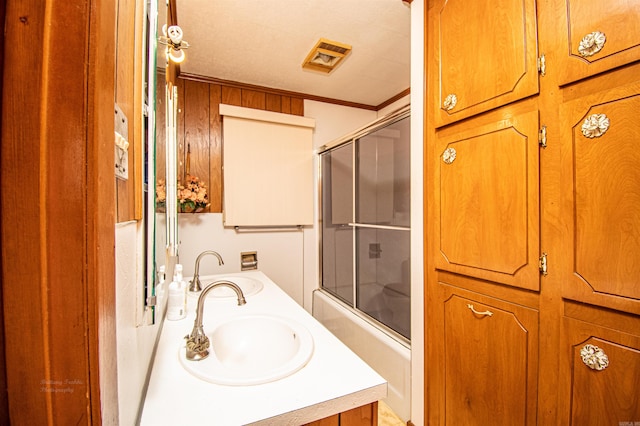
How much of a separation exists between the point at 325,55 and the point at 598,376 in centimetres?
211

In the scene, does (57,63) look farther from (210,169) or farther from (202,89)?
(202,89)

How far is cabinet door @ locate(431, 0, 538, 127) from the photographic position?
97 centimetres

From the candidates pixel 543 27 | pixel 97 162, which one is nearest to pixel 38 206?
pixel 97 162

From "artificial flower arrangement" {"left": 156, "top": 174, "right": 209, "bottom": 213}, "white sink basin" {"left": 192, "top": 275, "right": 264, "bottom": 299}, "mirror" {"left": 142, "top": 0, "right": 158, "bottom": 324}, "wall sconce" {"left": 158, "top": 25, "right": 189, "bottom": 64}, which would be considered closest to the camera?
"mirror" {"left": 142, "top": 0, "right": 158, "bottom": 324}

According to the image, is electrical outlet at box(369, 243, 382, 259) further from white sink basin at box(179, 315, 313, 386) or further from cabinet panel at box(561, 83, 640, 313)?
cabinet panel at box(561, 83, 640, 313)

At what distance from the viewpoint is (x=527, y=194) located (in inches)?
38.1

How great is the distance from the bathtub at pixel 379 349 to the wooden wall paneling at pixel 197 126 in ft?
5.11

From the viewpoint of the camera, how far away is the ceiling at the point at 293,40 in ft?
4.96

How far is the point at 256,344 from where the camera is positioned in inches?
45.6

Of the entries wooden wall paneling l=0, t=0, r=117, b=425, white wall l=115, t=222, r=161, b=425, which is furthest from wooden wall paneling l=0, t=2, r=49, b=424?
white wall l=115, t=222, r=161, b=425

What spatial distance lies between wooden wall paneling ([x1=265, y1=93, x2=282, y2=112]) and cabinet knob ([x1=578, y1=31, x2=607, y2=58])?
6.94 feet

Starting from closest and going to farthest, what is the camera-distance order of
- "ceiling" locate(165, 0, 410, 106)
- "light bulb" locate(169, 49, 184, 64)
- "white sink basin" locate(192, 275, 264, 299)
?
"light bulb" locate(169, 49, 184, 64) < "ceiling" locate(165, 0, 410, 106) < "white sink basin" locate(192, 275, 264, 299)

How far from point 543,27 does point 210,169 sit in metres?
2.19

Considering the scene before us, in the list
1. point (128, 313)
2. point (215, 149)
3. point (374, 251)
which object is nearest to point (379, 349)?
point (374, 251)
